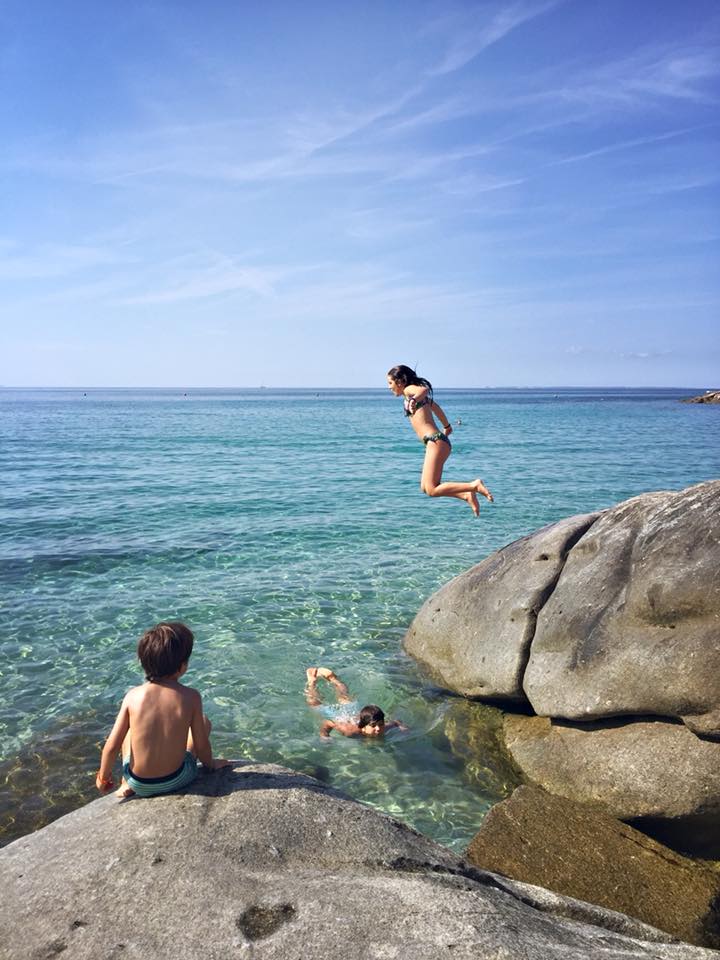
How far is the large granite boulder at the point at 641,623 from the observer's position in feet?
23.7

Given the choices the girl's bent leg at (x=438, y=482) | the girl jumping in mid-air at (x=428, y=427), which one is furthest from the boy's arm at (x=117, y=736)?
the girl's bent leg at (x=438, y=482)

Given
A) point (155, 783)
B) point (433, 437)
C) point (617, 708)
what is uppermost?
point (433, 437)

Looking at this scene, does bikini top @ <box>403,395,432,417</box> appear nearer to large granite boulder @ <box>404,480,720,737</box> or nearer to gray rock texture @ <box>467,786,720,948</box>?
large granite boulder @ <box>404,480,720,737</box>

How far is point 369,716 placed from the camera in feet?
30.7

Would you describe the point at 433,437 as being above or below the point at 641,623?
above

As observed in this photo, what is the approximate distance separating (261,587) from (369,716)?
6.42 meters

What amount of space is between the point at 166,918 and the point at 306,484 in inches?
1046

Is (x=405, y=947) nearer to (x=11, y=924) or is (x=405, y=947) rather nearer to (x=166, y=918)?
(x=166, y=918)

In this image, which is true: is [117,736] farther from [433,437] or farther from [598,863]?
[433,437]

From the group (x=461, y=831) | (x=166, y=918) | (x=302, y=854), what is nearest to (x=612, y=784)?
(x=461, y=831)

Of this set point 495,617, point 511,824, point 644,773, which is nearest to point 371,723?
point 495,617

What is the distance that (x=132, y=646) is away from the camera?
1216 centimetres

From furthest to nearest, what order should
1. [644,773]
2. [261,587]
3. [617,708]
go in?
[261,587] → [617,708] → [644,773]

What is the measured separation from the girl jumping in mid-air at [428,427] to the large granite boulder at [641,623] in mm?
2212
